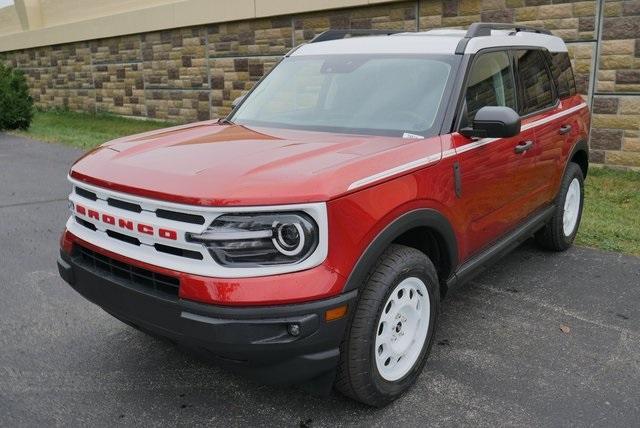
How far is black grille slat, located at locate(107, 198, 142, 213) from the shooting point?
2752 mm

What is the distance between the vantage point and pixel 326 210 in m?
2.53

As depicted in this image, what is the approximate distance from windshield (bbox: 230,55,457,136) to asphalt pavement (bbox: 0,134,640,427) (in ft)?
4.59

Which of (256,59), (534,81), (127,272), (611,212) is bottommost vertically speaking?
(611,212)

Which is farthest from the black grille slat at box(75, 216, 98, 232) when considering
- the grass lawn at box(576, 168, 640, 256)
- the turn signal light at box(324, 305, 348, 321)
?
the grass lawn at box(576, 168, 640, 256)

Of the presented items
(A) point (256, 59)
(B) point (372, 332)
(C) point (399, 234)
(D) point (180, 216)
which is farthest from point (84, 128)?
(B) point (372, 332)

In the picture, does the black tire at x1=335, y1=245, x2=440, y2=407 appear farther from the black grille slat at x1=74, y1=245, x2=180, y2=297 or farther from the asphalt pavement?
the black grille slat at x1=74, y1=245, x2=180, y2=297

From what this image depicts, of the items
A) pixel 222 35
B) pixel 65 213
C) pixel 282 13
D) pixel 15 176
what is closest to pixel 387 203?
pixel 65 213

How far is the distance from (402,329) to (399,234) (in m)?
0.53

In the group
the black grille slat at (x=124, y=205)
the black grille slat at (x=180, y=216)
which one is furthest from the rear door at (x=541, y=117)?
the black grille slat at (x=124, y=205)

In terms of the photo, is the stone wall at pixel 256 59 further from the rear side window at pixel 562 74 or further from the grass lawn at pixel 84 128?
the rear side window at pixel 562 74

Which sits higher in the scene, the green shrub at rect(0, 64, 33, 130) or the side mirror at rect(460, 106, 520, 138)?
the side mirror at rect(460, 106, 520, 138)

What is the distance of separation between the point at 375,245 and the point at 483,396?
107 centimetres

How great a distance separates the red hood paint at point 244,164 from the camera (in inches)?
99.7

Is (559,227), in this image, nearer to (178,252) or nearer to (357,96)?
(357,96)
